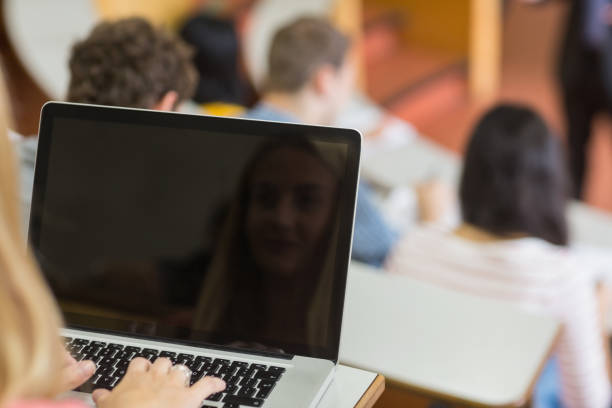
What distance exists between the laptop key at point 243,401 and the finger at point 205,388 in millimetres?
14

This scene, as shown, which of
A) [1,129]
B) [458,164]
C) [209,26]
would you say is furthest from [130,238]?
[209,26]

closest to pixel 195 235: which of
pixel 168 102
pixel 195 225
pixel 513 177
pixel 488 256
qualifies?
pixel 195 225

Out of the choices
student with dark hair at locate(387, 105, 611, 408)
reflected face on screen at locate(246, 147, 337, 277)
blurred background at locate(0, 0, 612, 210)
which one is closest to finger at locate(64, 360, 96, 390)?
reflected face on screen at locate(246, 147, 337, 277)

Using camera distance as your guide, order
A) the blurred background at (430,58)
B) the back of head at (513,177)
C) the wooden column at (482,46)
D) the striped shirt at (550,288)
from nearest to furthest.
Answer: the striped shirt at (550,288) < the back of head at (513,177) < the blurred background at (430,58) < the wooden column at (482,46)

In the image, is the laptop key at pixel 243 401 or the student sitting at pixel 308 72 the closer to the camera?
the laptop key at pixel 243 401

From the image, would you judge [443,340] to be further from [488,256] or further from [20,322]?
[20,322]

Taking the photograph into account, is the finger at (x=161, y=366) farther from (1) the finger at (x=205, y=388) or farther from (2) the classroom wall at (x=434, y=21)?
(2) the classroom wall at (x=434, y=21)

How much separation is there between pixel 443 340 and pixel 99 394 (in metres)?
0.63

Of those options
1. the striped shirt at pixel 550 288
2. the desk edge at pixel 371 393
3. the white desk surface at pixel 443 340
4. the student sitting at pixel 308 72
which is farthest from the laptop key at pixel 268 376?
the student sitting at pixel 308 72

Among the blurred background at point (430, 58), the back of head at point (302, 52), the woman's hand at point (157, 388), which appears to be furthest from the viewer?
the blurred background at point (430, 58)

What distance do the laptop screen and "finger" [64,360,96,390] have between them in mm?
103

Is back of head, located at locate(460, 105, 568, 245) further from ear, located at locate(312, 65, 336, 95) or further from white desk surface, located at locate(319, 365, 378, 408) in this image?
white desk surface, located at locate(319, 365, 378, 408)

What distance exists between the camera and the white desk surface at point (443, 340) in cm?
127

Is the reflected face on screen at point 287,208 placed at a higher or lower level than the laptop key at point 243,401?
higher
